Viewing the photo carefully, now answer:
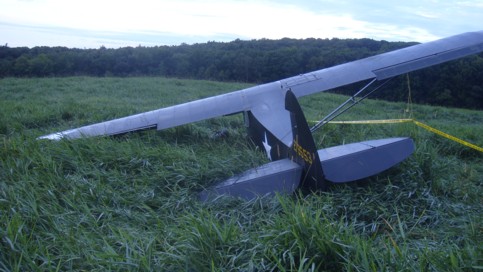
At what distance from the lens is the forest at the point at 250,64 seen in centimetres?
2369

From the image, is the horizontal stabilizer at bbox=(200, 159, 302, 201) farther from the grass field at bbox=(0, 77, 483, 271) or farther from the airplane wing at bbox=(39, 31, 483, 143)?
the airplane wing at bbox=(39, 31, 483, 143)

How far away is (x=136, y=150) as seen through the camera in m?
5.74

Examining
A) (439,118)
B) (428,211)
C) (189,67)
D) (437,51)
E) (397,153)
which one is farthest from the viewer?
→ (189,67)

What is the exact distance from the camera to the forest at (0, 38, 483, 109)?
23.7 m

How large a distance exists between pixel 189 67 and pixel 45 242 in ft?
86.3

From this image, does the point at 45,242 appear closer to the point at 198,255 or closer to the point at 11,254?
the point at 11,254

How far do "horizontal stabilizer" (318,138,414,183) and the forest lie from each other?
763 inches

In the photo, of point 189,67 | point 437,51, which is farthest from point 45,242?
point 189,67

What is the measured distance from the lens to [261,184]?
4.43 meters

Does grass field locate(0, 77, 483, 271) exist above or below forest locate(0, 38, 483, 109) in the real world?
below

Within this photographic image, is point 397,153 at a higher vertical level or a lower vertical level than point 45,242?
higher

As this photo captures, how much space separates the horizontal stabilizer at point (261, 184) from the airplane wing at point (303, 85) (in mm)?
2081

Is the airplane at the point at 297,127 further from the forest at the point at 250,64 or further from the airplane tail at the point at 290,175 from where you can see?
the forest at the point at 250,64

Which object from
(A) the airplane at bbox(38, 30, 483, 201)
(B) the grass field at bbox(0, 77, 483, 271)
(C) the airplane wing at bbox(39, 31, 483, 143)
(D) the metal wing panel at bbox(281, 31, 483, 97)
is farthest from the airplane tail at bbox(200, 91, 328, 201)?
(D) the metal wing panel at bbox(281, 31, 483, 97)
